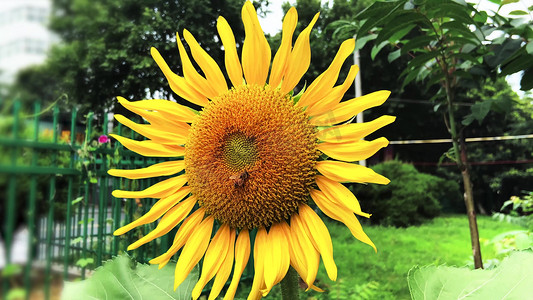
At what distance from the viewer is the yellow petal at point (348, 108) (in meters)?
0.36

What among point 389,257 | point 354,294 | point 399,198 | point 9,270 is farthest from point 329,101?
point 399,198

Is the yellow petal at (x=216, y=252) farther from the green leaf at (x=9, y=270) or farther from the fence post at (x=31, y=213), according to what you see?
the fence post at (x=31, y=213)

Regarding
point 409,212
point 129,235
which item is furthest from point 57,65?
point 409,212

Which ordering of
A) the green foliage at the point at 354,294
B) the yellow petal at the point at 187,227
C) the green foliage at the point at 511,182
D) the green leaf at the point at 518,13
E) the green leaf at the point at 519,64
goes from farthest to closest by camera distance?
the green foliage at the point at 511,182, the green foliage at the point at 354,294, the green leaf at the point at 518,13, the green leaf at the point at 519,64, the yellow petal at the point at 187,227

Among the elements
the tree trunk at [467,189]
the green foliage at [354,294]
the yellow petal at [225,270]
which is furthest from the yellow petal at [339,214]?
the green foliage at [354,294]

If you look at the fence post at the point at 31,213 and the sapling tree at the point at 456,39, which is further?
the fence post at the point at 31,213

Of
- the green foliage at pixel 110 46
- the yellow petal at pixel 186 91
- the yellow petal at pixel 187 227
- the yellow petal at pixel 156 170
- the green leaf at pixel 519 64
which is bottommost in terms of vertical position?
the yellow petal at pixel 187 227

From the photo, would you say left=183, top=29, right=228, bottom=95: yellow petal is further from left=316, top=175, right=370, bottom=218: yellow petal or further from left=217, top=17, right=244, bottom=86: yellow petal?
left=316, top=175, right=370, bottom=218: yellow petal

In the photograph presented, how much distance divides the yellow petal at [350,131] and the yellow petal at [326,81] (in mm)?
36

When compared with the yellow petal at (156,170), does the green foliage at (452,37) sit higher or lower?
higher

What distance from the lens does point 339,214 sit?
40 cm

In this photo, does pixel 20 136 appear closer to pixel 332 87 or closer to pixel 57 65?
pixel 332 87

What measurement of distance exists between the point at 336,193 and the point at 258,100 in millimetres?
131

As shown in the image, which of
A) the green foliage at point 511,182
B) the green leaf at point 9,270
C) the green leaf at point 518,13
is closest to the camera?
the green leaf at point 9,270
